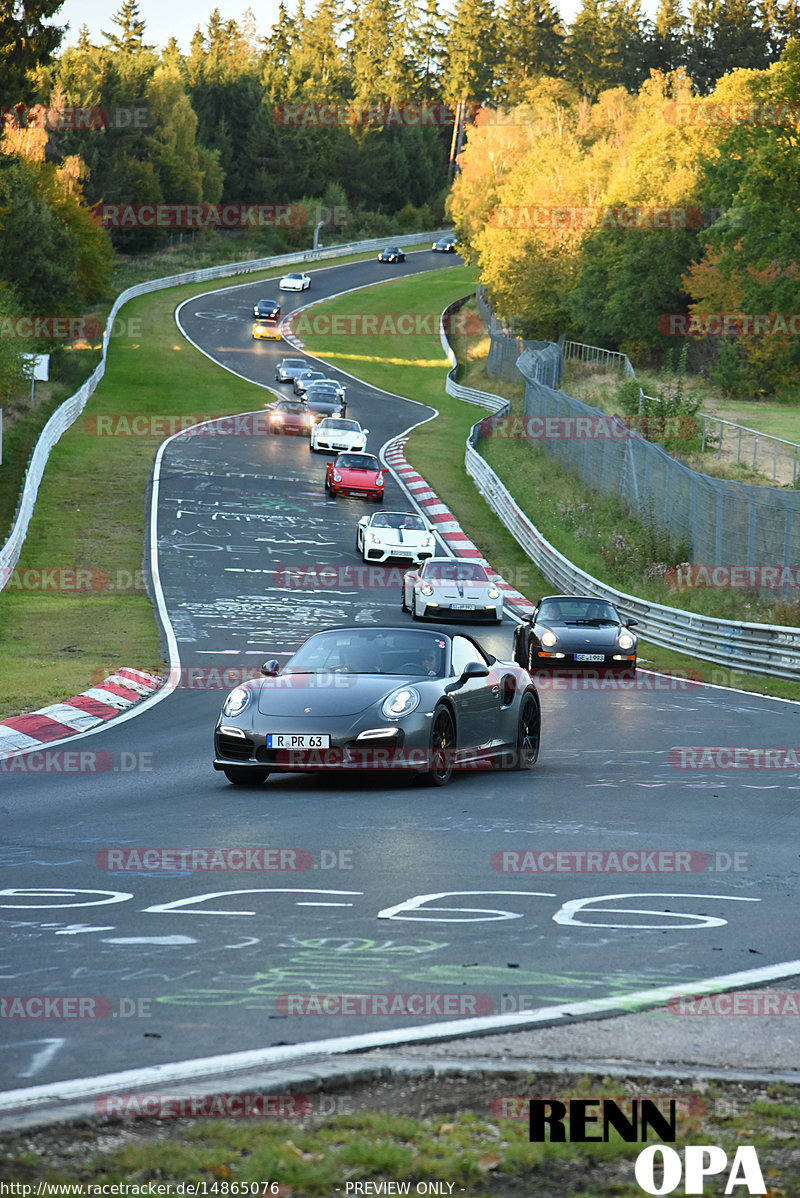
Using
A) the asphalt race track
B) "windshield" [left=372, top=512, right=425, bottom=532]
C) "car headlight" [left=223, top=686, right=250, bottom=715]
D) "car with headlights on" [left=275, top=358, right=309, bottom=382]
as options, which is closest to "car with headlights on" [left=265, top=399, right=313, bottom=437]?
A: "car with headlights on" [left=275, top=358, right=309, bottom=382]

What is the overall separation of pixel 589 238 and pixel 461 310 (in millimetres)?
31416

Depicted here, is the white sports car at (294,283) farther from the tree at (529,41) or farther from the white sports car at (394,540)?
the white sports car at (394,540)

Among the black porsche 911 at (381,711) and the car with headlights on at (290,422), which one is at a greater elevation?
the black porsche 911 at (381,711)

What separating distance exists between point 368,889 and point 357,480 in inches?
1452

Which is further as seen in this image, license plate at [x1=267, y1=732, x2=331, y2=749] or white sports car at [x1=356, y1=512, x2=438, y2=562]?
white sports car at [x1=356, y1=512, x2=438, y2=562]

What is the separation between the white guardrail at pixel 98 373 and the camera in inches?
1336

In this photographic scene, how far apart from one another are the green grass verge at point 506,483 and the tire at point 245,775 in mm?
11612

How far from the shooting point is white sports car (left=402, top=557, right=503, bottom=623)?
1169 inches

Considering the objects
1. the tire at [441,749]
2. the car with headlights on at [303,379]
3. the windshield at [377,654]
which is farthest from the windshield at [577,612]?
the car with headlights on at [303,379]

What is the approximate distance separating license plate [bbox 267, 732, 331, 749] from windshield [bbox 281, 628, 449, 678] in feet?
3.76

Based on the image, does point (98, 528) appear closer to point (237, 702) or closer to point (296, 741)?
point (237, 702)

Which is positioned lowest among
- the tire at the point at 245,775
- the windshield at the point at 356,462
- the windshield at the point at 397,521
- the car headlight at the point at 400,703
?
the windshield at the point at 397,521

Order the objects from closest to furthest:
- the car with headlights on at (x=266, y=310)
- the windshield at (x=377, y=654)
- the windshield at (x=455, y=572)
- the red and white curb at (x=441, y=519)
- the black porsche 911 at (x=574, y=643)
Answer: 1. the windshield at (x=377, y=654)
2. the black porsche 911 at (x=574, y=643)
3. the windshield at (x=455, y=572)
4. the red and white curb at (x=441, y=519)
5. the car with headlights on at (x=266, y=310)

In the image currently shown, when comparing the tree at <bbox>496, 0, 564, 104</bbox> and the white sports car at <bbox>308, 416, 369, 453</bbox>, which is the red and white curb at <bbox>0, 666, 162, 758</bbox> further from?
the tree at <bbox>496, 0, 564, 104</bbox>
